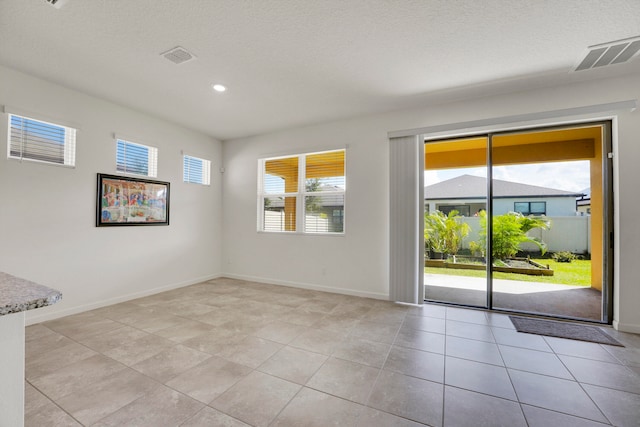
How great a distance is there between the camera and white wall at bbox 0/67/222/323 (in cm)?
308

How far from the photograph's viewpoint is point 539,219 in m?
3.63

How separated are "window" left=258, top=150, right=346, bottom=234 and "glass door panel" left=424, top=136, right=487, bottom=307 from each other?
144 cm

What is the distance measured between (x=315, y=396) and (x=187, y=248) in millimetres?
3962

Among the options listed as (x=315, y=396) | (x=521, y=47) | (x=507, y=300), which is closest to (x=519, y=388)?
(x=315, y=396)

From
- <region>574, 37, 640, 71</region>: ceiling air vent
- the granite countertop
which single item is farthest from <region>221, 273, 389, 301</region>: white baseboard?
the granite countertop

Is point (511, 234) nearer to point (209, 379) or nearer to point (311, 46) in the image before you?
point (311, 46)

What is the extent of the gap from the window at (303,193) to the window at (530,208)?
2.46 meters

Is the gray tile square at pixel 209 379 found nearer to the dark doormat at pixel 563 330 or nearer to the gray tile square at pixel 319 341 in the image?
the gray tile square at pixel 319 341

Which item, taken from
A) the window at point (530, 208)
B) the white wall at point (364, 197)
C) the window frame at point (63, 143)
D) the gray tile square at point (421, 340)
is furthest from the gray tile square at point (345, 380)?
the window frame at point (63, 143)

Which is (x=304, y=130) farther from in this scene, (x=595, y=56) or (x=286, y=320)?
(x=595, y=56)

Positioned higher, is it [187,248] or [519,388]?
[187,248]

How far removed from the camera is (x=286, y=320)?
131 inches

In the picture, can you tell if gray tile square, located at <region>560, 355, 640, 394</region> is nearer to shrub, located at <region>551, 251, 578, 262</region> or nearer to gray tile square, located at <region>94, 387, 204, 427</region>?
shrub, located at <region>551, 251, 578, 262</region>

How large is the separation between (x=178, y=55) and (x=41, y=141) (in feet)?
6.96
